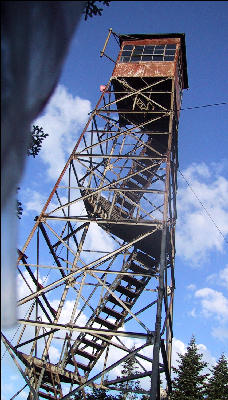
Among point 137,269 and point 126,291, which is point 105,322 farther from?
point 137,269

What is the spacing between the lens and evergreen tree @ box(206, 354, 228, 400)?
16.0 meters

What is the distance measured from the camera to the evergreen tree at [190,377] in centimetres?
1609

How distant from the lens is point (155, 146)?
13.6m

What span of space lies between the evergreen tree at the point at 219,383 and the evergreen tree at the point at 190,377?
41 cm

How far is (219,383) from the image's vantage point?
1680 cm

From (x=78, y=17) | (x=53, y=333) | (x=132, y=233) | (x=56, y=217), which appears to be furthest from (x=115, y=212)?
(x=78, y=17)

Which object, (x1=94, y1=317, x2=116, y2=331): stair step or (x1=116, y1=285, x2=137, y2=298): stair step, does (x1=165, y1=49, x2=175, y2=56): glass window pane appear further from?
(x1=94, y1=317, x2=116, y2=331): stair step

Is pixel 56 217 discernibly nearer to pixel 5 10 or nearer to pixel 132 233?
pixel 132 233

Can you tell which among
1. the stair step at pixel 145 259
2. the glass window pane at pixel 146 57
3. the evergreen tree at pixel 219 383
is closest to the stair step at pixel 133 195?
the stair step at pixel 145 259

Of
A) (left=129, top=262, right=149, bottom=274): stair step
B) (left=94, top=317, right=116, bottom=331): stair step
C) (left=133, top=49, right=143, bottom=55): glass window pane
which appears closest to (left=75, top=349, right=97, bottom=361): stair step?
(left=94, top=317, right=116, bottom=331): stair step

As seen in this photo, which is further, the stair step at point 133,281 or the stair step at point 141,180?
the stair step at point 141,180

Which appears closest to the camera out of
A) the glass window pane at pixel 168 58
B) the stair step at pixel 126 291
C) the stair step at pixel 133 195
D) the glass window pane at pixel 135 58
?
the stair step at pixel 126 291

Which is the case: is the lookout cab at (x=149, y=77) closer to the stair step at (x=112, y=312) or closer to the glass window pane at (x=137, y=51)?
the glass window pane at (x=137, y=51)

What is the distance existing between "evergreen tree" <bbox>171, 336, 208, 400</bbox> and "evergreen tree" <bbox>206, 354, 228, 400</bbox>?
0.41m
